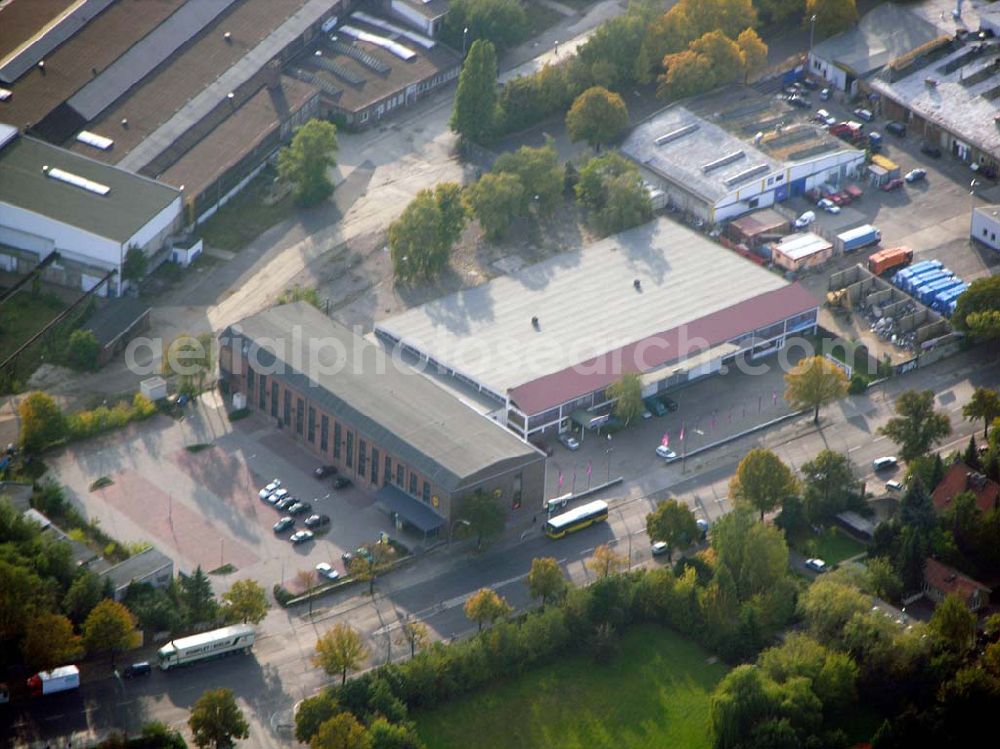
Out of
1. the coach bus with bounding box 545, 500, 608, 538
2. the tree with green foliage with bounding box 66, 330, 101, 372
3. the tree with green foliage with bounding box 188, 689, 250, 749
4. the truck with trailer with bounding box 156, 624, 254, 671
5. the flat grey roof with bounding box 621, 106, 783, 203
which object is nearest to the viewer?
the tree with green foliage with bounding box 188, 689, 250, 749

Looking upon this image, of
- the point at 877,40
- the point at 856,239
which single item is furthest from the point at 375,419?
the point at 877,40

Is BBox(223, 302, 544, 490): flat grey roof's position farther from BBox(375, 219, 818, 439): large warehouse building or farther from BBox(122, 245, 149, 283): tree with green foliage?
BBox(122, 245, 149, 283): tree with green foliage

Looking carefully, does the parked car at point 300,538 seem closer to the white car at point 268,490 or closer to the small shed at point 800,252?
the white car at point 268,490

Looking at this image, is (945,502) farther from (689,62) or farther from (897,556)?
(689,62)

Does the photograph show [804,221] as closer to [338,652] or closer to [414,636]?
[414,636]

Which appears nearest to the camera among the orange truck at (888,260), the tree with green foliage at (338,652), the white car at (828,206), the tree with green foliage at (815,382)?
the tree with green foliage at (338,652)

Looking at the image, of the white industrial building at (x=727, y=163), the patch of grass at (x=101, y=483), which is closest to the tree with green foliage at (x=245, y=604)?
the patch of grass at (x=101, y=483)

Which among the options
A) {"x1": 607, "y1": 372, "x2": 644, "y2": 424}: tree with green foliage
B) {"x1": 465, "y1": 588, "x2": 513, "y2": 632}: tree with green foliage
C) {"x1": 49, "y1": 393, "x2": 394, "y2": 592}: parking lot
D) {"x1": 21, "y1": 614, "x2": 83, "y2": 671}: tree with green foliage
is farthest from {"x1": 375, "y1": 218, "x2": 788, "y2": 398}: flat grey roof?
{"x1": 21, "y1": 614, "x2": 83, "y2": 671}: tree with green foliage
